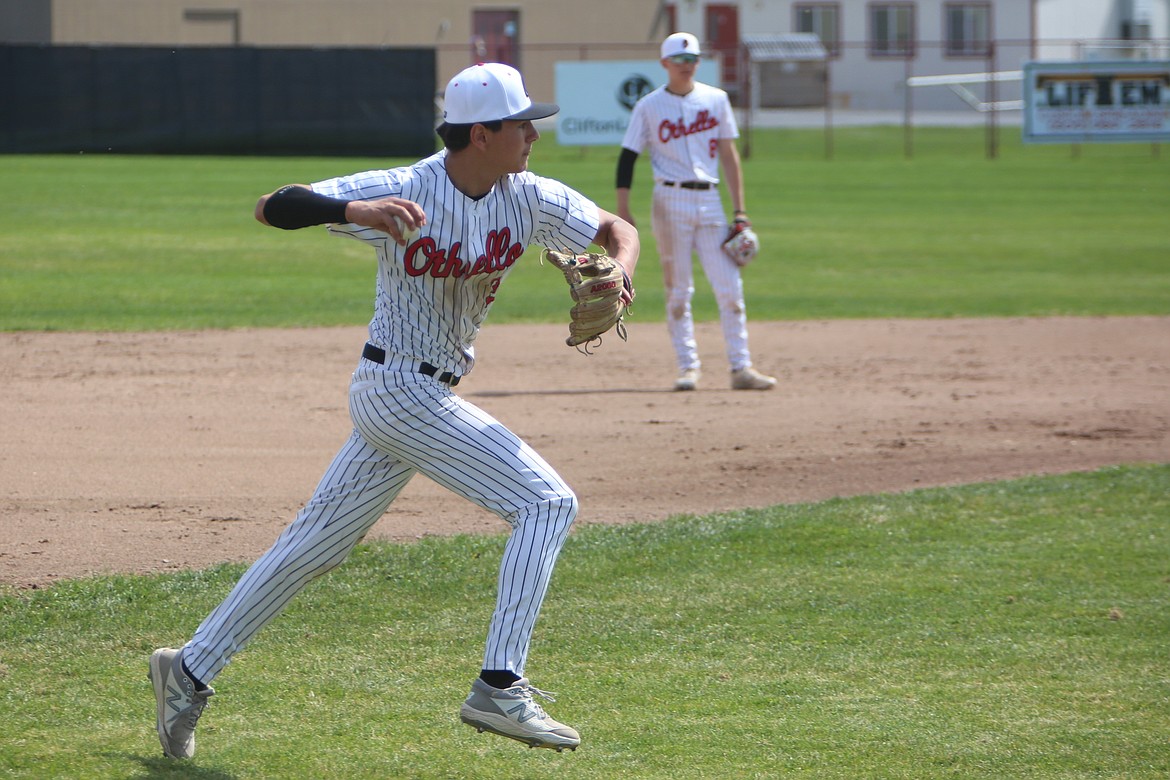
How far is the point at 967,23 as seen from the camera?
46750mm

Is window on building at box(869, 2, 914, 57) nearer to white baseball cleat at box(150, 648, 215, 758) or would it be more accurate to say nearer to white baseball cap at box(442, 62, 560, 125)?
white baseball cap at box(442, 62, 560, 125)

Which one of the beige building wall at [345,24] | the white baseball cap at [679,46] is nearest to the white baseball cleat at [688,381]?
the white baseball cap at [679,46]

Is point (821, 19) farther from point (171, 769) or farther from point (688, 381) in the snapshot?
point (171, 769)

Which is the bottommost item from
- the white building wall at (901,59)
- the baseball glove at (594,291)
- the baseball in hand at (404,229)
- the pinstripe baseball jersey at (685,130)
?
the baseball glove at (594,291)

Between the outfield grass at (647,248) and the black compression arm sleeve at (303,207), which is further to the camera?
the outfield grass at (647,248)

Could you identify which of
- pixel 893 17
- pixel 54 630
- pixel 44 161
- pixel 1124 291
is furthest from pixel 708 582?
pixel 893 17

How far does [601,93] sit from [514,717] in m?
26.0

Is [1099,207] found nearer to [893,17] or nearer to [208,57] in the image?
[208,57]

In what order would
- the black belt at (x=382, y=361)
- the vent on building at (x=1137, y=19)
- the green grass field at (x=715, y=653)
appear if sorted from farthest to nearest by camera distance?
the vent on building at (x=1137, y=19)
the green grass field at (x=715, y=653)
the black belt at (x=382, y=361)

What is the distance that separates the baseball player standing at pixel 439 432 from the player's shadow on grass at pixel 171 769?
0.13 feet

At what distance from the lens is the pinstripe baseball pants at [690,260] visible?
902 cm

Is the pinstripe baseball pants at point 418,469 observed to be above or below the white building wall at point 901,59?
below

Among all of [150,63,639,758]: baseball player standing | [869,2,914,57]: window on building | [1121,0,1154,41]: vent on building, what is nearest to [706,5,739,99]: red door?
[869,2,914,57]: window on building

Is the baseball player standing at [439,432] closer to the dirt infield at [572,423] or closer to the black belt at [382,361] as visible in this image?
the black belt at [382,361]
